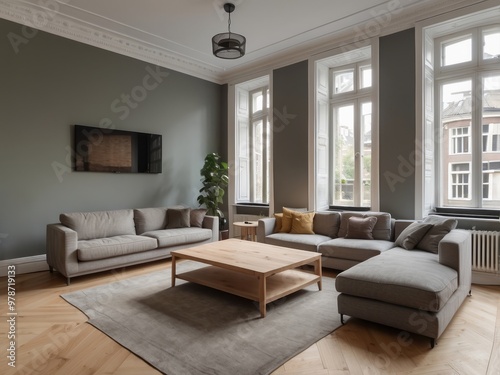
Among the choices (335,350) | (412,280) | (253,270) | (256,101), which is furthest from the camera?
(256,101)

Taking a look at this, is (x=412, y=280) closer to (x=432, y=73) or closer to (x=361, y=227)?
(x=361, y=227)

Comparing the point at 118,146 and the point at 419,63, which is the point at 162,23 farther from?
the point at 419,63

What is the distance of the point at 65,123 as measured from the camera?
4.38 m

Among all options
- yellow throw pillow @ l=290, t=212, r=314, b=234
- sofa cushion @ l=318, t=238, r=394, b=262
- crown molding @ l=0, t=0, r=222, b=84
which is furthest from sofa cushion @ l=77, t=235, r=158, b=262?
crown molding @ l=0, t=0, r=222, b=84

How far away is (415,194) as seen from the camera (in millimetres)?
4070

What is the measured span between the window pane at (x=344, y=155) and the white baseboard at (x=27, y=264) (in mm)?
4339

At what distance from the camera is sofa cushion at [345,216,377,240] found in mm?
3979

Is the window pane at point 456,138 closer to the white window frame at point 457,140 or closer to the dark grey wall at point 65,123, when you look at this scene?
the white window frame at point 457,140

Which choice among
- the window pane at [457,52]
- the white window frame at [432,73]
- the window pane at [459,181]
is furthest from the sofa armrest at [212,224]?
the window pane at [457,52]

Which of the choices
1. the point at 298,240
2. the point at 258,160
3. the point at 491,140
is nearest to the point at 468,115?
the point at 491,140

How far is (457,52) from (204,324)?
4.48m

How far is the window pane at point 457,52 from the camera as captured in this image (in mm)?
4008

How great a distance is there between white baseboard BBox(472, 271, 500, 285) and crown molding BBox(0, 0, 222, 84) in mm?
5246

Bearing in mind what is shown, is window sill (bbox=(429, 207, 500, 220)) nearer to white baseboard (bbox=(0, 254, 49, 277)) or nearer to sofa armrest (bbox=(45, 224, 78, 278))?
sofa armrest (bbox=(45, 224, 78, 278))
